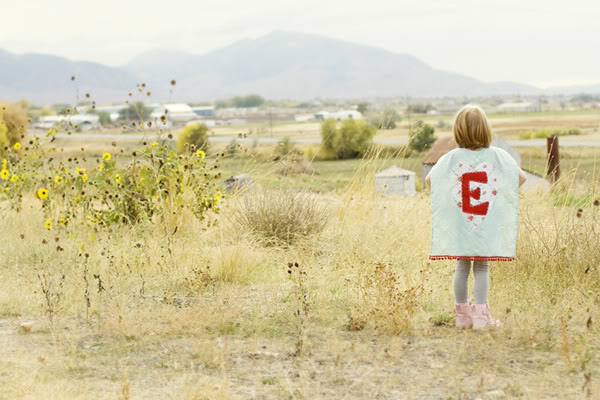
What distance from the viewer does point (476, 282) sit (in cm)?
472

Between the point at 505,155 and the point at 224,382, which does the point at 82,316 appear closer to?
the point at 224,382

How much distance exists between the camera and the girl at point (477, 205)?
15.2ft

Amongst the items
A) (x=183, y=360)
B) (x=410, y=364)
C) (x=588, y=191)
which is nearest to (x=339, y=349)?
(x=410, y=364)

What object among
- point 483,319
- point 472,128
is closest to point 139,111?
point 472,128

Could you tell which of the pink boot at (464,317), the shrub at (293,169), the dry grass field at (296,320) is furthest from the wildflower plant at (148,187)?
the pink boot at (464,317)

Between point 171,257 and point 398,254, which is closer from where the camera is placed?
point 171,257

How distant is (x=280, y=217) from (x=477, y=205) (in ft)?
9.95

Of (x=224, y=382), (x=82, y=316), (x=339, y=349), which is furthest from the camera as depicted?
(x=82, y=316)

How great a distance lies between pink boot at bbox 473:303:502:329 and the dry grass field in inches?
2.9

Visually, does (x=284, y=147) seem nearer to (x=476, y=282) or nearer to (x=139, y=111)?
(x=139, y=111)

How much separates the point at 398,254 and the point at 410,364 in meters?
2.75

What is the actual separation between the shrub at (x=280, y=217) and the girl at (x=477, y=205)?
8.81 ft

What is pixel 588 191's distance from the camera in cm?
634

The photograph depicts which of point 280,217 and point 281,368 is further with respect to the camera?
point 280,217
